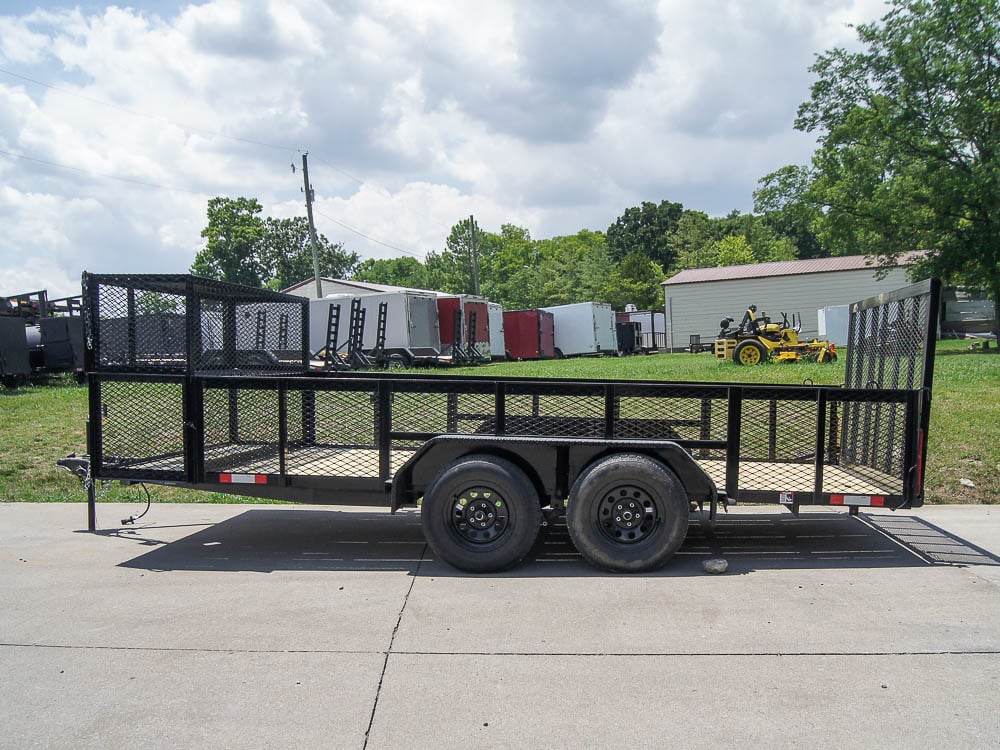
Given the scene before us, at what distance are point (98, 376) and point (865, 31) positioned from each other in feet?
99.5

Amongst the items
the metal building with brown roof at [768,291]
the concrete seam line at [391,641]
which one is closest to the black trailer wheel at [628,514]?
the concrete seam line at [391,641]

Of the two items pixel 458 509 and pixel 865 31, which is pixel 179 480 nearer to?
pixel 458 509

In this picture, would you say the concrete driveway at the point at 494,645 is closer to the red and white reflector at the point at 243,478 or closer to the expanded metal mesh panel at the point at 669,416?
the red and white reflector at the point at 243,478

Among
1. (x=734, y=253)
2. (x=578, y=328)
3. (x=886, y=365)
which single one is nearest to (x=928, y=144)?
(x=578, y=328)

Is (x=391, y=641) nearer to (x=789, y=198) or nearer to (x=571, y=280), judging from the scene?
(x=789, y=198)

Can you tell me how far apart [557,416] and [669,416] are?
92 centimetres

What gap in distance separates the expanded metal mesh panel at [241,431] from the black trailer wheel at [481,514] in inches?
57.8

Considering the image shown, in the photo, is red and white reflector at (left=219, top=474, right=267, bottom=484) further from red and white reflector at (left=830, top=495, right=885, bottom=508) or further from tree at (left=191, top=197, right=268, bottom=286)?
tree at (left=191, top=197, right=268, bottom=286)

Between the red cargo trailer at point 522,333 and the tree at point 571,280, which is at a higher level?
the tree at point 571,280

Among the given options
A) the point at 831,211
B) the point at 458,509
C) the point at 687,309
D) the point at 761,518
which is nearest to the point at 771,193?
the point at 831,211

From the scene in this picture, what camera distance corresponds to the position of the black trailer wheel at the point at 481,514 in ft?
17.5

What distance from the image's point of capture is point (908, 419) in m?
5.55

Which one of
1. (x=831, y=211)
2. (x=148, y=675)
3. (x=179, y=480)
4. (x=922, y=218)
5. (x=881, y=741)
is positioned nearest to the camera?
(x=881, y=741)

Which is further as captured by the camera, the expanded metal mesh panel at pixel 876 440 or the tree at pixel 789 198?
the tree at pixel 789 198
